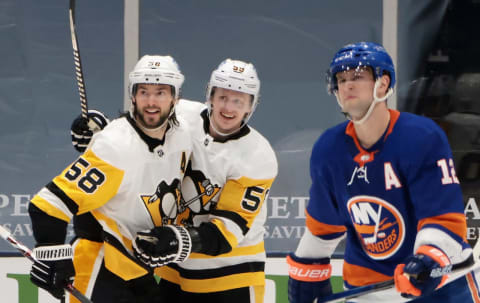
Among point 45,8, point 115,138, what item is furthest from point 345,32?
point 115,138

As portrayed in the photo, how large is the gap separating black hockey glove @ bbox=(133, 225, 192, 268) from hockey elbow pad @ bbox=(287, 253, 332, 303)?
0.34m

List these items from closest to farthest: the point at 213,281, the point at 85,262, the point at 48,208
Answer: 1. the point at 48,208
2. the point at 85,262
3. the point at 213,281

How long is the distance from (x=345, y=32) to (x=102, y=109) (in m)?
1.23

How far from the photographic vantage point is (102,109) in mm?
3947

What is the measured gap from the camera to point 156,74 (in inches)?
98.0

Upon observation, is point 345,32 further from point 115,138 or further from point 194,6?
point 115,138

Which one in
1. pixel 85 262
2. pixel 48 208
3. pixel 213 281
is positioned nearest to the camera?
pixel 48 208

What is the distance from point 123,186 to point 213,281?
0.51 meters

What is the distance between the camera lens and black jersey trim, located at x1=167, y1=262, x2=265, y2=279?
270 centimetres

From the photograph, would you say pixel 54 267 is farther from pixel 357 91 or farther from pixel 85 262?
pixel 357 91

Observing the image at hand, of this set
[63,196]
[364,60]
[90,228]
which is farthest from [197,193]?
[364,60]

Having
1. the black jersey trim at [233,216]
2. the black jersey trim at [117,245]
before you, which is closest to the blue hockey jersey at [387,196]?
the black jersey trim at [233,216]

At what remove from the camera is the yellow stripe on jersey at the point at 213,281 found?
270 cm

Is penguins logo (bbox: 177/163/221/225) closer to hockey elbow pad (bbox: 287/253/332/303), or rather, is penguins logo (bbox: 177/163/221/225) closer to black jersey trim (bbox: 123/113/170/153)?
black jersey trim (bbox: 123/113/170/153)
